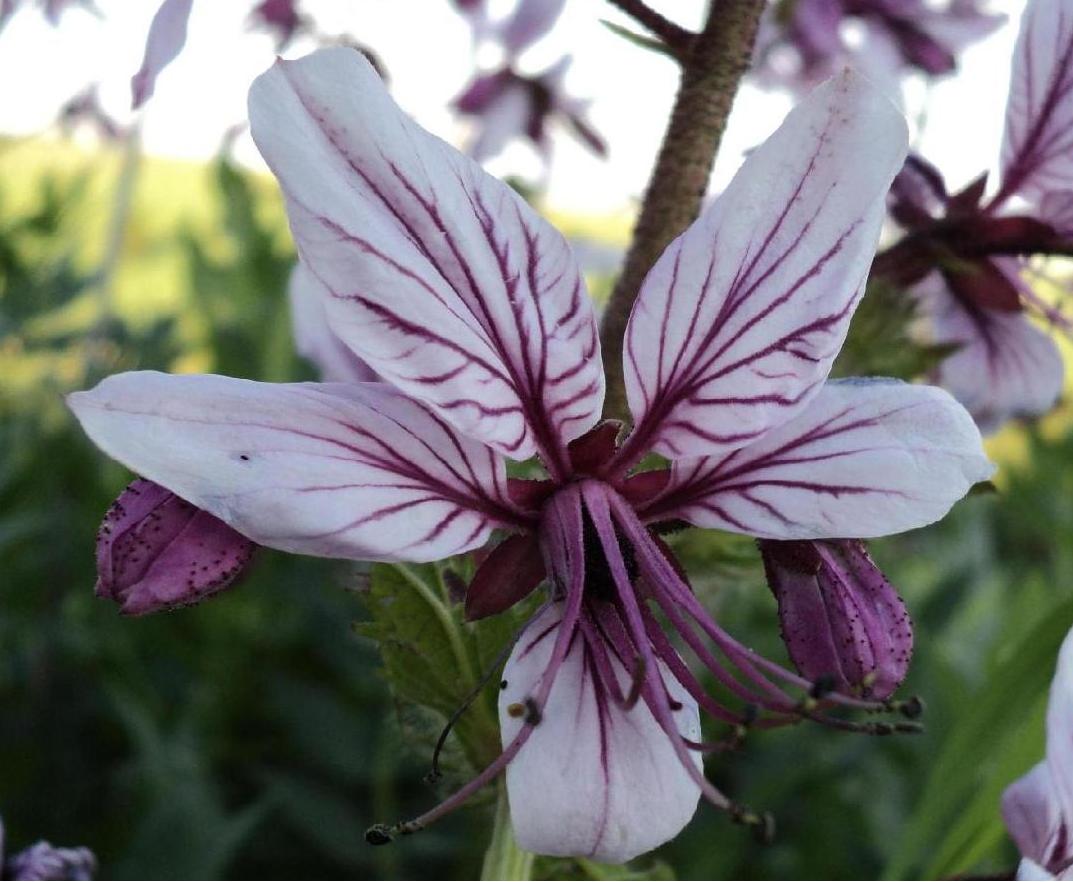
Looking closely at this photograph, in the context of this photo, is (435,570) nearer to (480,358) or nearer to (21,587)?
(480,358)

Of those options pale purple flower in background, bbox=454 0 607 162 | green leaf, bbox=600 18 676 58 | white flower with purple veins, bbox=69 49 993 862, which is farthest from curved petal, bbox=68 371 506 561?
pale purple flower in background, bbox=454 0 607 162

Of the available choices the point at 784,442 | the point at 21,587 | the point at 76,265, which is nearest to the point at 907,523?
the point at 784,442

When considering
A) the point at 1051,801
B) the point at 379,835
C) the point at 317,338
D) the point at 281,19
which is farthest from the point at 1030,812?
the point at 281,19

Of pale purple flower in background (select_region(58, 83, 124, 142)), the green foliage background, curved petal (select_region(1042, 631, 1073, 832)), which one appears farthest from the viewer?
pale purple flower in background (select_region(58, 83, 124, 142))

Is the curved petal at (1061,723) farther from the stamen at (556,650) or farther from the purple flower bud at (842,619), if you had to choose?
the stamen at (556,650)

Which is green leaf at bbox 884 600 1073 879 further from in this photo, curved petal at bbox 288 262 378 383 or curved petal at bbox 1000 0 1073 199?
curved petal at bbox 288 262 378 383

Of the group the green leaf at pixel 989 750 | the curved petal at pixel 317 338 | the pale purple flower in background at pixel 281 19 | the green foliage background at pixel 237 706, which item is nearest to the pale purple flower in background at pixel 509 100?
the pale purple flower in background at pixel 281 19

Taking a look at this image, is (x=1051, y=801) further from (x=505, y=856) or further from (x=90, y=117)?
(x=90, y=117)

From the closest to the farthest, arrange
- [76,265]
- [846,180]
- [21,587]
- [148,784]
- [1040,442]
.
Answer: [846,180] → [148,784] → [21,587] → [76,265] → [1040,442]
